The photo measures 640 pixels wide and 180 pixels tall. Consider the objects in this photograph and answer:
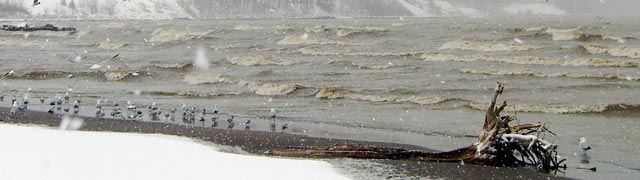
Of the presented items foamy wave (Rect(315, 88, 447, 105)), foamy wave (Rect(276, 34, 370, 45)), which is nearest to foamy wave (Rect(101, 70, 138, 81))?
foamy wave (Rect(315, 88, 447, 105))

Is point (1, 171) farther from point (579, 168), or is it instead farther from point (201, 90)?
point (201, 90)

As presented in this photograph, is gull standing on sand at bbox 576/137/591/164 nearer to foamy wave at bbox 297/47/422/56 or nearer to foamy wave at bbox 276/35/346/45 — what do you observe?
foamy wave at bbox 297/47/422/56

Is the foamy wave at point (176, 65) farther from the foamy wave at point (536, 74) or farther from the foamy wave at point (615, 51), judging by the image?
the foamy wave at point (615, 51)

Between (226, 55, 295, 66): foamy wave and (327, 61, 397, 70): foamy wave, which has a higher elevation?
Answer: (226, 55, 295, 66): foamy wave

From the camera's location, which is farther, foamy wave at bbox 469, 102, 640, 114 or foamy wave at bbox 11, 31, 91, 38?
foamy wave at bbox 11, 31, 91, 38

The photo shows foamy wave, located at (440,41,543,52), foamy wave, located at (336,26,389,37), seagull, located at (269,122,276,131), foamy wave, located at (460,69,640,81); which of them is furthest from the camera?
foamy wave, located at (336,26,389,37)

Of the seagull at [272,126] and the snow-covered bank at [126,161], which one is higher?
the seagull at [272,126]

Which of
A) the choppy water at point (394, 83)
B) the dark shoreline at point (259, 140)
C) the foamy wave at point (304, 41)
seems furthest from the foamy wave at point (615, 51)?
the dark shoreline at point (259, 140)
